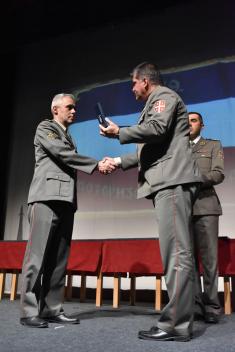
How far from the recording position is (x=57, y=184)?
197 cm

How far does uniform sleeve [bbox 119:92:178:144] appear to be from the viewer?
1585 mm

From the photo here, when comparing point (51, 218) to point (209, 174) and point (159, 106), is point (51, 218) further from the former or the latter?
point (209, 174)

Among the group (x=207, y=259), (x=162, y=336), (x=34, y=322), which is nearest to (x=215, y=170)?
(x=207, y=259)

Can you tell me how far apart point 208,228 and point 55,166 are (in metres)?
1.00

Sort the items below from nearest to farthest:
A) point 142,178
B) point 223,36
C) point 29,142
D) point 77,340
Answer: point 77,340
point 142,178
point 223,36
point 29,142

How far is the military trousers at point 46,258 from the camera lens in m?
1.88

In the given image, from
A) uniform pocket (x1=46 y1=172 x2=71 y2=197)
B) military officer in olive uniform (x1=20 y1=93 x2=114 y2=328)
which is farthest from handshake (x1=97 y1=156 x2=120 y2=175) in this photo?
uniform pocket (x1=46 y1=172 x2=71 y2=197)

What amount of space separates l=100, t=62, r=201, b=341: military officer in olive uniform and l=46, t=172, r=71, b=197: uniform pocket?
408 millimetres

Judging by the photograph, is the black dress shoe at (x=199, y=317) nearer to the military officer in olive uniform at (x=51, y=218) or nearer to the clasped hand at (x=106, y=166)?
the military officer in olive uniform at (x=51, y=218)

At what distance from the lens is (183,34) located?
399 centimetres

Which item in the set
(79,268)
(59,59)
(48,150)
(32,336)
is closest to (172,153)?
(48,150)

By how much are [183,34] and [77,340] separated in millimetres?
3374

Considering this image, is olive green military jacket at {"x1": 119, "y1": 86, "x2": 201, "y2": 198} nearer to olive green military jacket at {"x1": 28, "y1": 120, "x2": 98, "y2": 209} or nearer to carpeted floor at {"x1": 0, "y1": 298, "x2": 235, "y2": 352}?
olive green military jacket at {"x1": 28, "y1": 120, "x2": 98, "y2": 209}

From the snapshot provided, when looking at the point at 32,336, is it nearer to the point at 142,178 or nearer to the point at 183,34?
the point at 142,178
